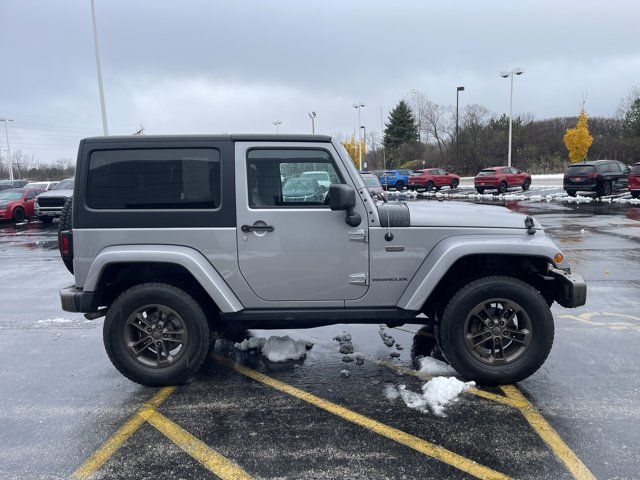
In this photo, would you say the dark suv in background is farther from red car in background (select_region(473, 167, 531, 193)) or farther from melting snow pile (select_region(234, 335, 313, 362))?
melting snow pile (select_region(234, 335, 313, 362))

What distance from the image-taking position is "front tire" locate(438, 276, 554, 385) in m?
4.03

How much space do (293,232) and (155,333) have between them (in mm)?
1472

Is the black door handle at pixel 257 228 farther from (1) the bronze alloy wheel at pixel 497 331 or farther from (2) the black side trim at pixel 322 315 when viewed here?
(1) the bronze alloy wheel at pixel 497 331

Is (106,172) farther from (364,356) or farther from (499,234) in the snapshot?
(499,234)

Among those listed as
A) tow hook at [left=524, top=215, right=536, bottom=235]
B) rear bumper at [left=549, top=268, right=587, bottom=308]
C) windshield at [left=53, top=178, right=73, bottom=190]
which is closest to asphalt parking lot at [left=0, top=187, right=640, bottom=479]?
rear bumper at [left=549, top=268, right=587, bottom=308]

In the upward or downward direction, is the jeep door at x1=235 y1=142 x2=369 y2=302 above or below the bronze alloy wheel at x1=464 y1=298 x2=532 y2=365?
above

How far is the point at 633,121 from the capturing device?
43938mm

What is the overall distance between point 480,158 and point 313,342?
48532 millimetres

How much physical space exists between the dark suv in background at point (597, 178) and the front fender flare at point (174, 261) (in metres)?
23.4

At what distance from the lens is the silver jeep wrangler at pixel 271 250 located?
405 cm

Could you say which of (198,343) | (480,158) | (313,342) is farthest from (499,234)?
(480,158)

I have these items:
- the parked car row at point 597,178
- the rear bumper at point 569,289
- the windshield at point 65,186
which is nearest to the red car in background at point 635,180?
the parked car row at point 597,178

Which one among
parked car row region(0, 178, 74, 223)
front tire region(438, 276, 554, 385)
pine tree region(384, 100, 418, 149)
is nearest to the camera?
front tire region(438, 276, 554, 385)

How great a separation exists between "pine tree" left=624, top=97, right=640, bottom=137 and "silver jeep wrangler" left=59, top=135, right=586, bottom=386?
156ft
